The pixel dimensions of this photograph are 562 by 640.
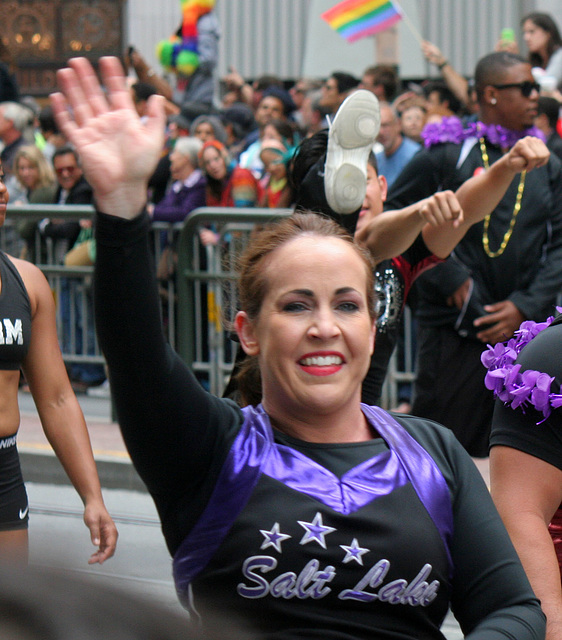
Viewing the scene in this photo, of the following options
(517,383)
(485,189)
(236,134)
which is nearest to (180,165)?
(236,134)

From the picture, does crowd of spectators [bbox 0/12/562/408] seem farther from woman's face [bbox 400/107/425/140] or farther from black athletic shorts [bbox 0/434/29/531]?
black athletic shorts [bbox 0/434/29/531]

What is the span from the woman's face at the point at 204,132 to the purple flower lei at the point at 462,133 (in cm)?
419

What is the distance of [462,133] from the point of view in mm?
5285

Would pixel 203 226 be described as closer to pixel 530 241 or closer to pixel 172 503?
pixel 530 241

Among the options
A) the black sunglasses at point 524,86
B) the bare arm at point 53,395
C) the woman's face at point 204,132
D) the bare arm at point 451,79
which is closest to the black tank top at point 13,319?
the bare arm at point 53,395

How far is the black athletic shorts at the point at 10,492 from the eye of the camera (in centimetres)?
310

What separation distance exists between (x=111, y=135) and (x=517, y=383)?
1.18m

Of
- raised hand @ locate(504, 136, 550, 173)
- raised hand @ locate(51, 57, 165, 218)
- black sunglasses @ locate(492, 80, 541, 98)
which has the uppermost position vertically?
raised hand @ locate(51, 57, 165, 218)

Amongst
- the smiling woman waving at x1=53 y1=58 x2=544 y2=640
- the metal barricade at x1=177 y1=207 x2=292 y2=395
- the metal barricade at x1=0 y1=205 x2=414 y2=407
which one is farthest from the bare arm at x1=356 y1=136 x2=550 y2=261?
the metal barricade at x1=177 y1=207 x2=292 y2=395

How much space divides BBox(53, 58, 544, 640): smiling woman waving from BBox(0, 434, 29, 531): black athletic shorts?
3.86 feet

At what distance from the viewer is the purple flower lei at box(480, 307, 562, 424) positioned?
2465 millimetres

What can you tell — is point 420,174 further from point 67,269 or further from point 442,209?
point 67,269

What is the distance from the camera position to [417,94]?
990cm

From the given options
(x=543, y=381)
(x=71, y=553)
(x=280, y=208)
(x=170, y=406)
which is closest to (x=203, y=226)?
(x=280, y=208)
